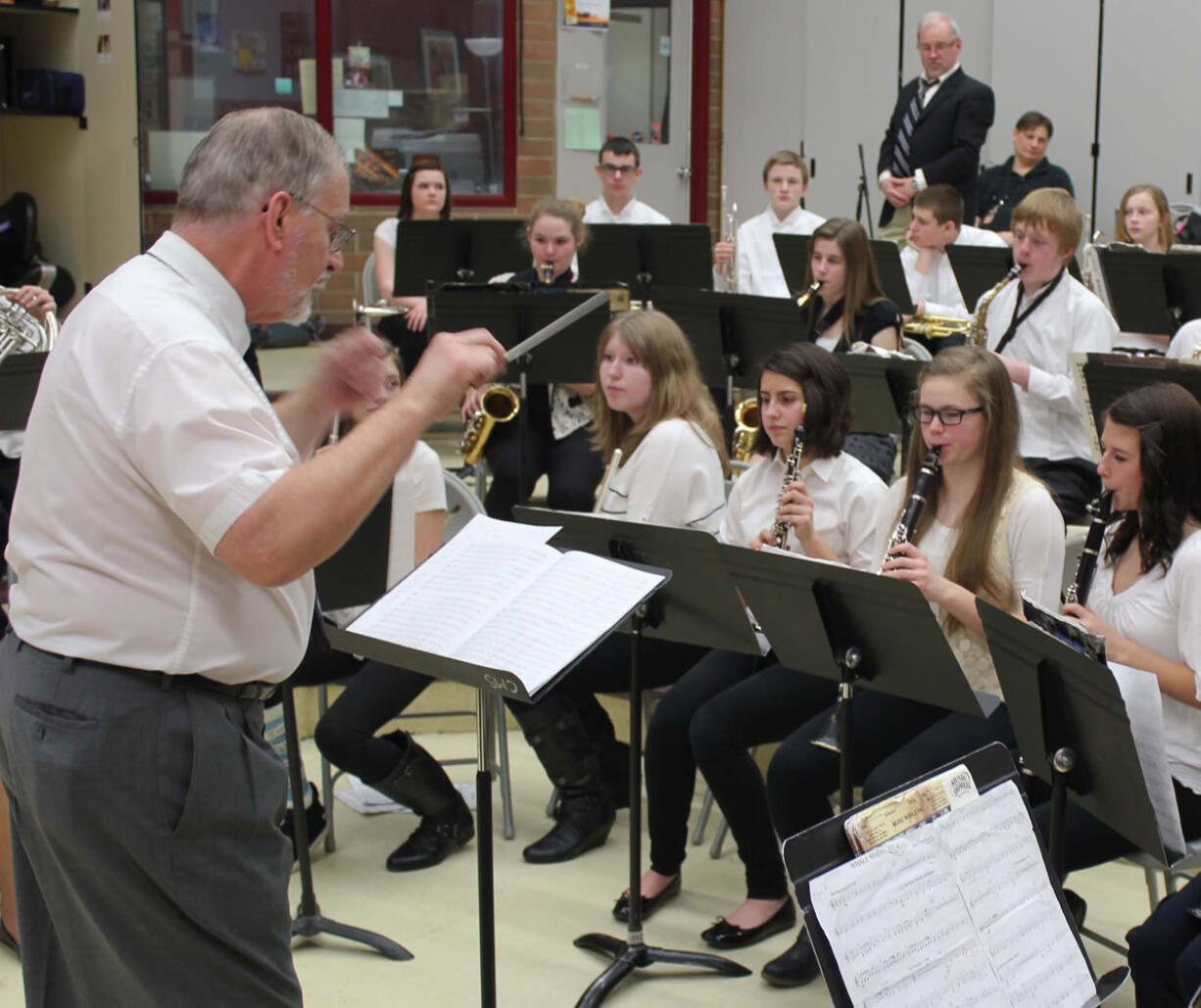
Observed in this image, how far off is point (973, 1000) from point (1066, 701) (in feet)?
2.31

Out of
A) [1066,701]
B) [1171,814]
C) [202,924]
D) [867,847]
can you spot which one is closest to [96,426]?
[202,924]

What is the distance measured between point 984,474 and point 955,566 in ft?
0.65

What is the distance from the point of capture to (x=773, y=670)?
10.6ft

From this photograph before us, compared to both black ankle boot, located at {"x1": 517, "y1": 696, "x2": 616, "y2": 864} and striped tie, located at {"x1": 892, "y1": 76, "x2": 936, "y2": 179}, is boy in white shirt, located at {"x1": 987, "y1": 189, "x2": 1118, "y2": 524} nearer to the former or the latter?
black ankle boot, located at {"x1": 517, "y1": 696, "x2": 616, "y2": 864}

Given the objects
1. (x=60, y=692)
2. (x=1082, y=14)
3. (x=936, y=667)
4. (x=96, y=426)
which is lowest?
(x=936, y=667)

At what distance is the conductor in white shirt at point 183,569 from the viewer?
1.57m

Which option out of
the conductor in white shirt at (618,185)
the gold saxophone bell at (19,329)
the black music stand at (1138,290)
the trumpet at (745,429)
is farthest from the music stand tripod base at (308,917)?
the conductor in white shirt at (618,185)

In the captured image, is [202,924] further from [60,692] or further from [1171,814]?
[1171,814]

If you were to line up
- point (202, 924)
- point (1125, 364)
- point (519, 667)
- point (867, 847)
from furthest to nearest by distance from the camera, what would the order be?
point (1125, 364)
point (519, 667)
point (202, 924)
point (867, 847)

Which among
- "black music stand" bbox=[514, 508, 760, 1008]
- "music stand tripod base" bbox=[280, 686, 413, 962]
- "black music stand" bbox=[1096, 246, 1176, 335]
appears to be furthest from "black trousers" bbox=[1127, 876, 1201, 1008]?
"black music stand" bbox=[1096, 246, 1176, 335]

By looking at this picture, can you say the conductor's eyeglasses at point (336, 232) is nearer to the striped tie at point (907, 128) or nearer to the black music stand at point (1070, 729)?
the black music stand at point (1070, 729)

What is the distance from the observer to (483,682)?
6.61 ft

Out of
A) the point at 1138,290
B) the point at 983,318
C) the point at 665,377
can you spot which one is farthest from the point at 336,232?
the point at 1138,290

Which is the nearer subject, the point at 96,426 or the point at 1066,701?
the point at 96,426
